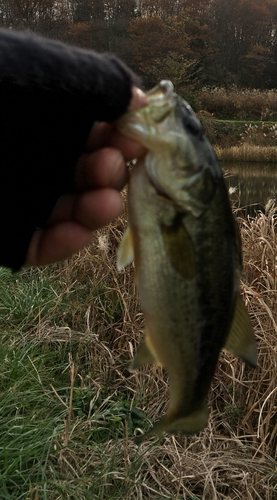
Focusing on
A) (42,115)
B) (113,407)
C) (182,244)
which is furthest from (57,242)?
(113,407)

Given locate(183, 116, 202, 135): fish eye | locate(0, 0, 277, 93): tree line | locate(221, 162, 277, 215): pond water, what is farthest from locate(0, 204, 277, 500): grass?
locate(0, 0, 277, 93): tree line

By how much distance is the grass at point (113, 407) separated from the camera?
8.18 feet

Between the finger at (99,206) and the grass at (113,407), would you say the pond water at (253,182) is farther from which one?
the finger at (99,206)

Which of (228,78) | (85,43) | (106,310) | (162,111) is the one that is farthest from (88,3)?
(162,111)

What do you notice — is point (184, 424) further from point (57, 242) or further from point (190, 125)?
point (190, 125)

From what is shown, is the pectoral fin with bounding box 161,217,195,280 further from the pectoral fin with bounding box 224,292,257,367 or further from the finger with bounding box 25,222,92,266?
the finger with bounding box 25,222,92,266

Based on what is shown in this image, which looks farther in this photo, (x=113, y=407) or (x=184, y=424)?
(x=113, y=407)

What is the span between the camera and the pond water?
10.8 metres

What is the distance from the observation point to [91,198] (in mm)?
1455

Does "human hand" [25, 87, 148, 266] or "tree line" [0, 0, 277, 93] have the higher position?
"human hand" [25, 87, 148, 266]

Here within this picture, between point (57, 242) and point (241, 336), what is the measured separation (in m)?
0.70

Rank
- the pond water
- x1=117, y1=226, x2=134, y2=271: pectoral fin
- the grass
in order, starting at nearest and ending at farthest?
1. x1=117, y1=226, x2=134, y2=271: pectoral fin
2. the grass
3. the pond water

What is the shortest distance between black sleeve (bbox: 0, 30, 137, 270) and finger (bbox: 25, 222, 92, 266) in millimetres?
54

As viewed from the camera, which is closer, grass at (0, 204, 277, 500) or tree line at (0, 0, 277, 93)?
Result: grass at (0, 204, 277, 500)
